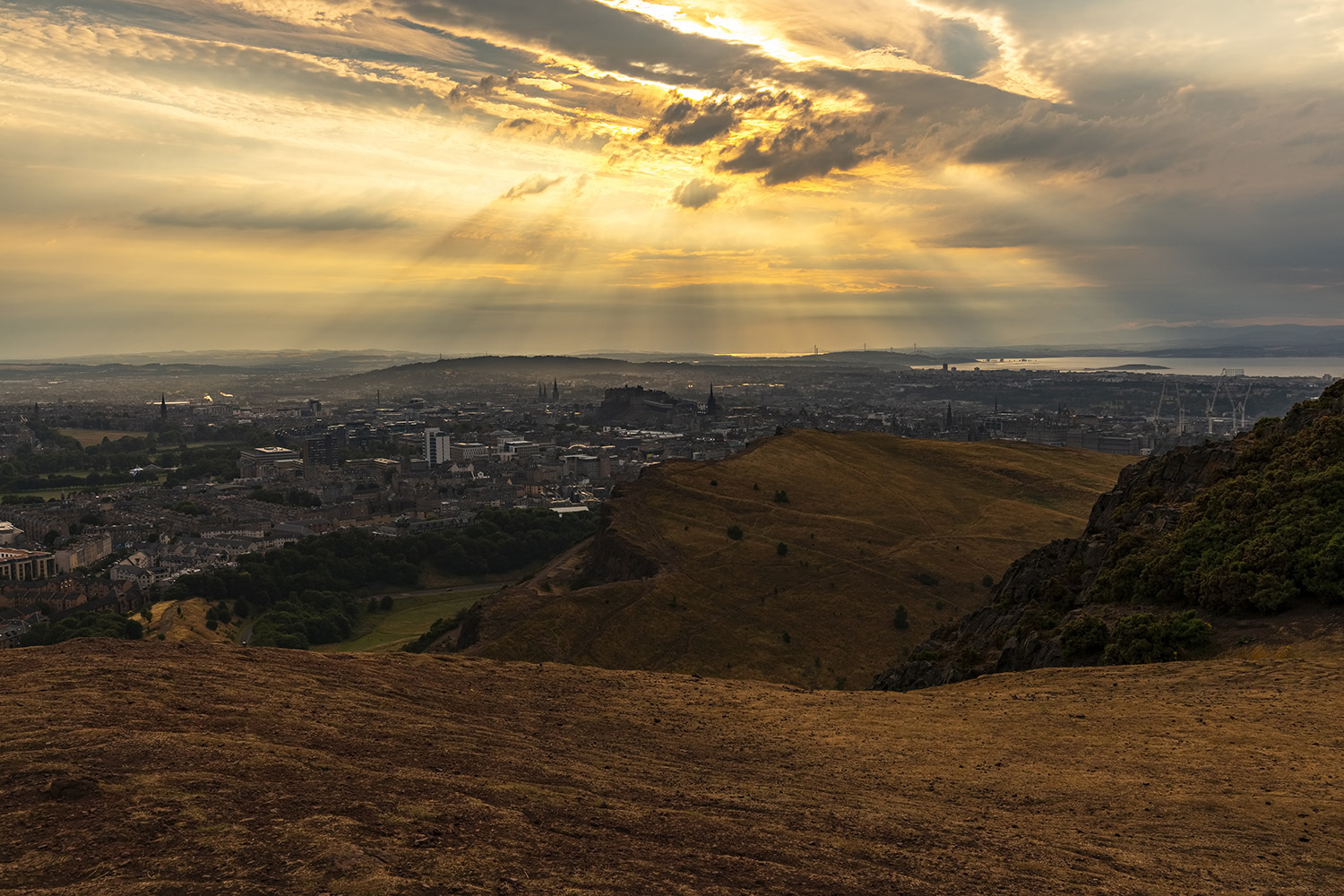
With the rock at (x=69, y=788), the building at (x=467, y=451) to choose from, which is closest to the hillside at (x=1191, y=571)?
the rock at (x=69, y=788)

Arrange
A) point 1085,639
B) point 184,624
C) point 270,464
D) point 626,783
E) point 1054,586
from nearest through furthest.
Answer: point 626,783, point 1085,639, point 1054,586, point 184,624, point 270,464

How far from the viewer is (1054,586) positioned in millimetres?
29469

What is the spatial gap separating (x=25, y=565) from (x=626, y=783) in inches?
3977

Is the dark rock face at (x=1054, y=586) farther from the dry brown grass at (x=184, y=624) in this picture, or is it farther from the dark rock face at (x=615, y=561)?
the dry brown grass at (x=184, y=624)

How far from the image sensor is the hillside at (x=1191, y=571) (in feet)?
72.4

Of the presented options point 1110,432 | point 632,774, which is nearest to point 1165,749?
point 632,774

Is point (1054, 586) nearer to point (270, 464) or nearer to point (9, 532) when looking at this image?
point (9, 532)

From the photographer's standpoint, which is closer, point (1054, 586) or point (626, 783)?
point (626, 783)

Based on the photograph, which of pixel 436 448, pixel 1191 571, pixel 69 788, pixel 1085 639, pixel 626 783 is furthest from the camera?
pixel 436 448

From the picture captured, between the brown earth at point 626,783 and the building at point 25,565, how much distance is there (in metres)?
89.9

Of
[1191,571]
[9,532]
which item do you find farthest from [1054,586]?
[9,532]

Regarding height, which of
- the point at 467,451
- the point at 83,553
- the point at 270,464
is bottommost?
the point at 83,553

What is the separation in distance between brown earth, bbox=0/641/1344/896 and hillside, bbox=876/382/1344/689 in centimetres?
265

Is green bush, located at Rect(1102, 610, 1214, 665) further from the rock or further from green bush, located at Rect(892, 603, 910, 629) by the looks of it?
green bush, located at Rect(892, 603, 910, 629)
